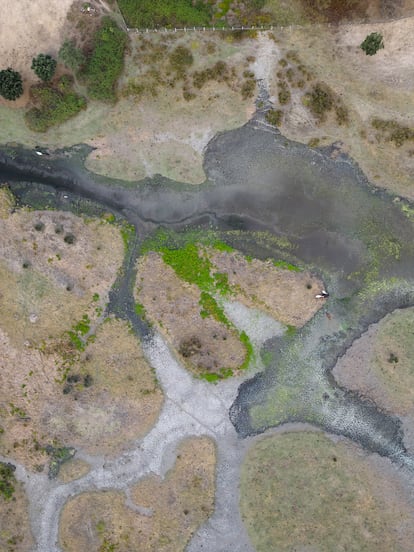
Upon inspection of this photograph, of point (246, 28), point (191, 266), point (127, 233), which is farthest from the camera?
point (127, 233)

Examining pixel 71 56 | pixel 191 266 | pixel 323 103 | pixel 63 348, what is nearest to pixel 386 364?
pixel 191 266

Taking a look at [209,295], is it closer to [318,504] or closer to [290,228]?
[290,228]

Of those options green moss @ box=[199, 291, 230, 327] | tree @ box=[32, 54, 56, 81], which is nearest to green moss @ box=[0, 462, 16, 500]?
green moss @ box=[199, 291, 230, 327]

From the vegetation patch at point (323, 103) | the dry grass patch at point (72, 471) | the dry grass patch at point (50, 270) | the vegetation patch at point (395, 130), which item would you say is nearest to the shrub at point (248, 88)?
the vegetation patch at point (323, 103)

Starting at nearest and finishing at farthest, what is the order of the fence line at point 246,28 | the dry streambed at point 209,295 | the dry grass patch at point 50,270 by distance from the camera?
the fence line at point 246,28, the dry grass patch at point 50,270, the dry streambed at point 209,295

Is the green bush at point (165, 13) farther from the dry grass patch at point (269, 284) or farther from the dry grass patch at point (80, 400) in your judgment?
the dry grass patch at point (80, 400)

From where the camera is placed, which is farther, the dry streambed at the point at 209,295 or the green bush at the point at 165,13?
the dry streambed at the point at 209,295

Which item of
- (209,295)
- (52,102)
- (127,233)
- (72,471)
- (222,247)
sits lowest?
(72,471)
